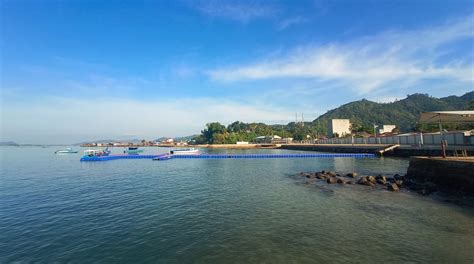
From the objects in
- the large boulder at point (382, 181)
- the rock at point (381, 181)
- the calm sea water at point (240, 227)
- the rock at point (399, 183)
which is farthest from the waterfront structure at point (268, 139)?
the calm sea water at point (240, 227)

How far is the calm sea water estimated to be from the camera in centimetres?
1173

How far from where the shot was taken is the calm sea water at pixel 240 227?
11.7m

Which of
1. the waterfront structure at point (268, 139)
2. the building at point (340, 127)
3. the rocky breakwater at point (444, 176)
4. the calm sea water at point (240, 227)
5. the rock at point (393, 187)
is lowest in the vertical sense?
the calm sea water at point (240, 227)

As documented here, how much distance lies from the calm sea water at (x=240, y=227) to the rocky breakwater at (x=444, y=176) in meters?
3.06

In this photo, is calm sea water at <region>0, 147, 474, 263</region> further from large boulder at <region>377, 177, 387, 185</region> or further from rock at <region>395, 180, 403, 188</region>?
large boulder at <region>377, 177, 387, 185</region>

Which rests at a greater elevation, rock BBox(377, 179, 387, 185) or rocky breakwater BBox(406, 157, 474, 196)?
rocky breakwater BBox(406, 157, 474, 196)

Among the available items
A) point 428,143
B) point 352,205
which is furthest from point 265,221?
point 428,143

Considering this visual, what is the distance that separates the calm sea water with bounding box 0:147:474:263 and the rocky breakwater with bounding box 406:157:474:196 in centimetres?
306

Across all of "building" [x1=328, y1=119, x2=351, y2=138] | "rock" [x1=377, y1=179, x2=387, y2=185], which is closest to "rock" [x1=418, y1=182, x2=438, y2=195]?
"rock" [x1=377, y1=179, x2=387, y2=185]

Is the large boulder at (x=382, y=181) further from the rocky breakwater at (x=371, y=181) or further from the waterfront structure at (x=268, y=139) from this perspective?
the waterfront structure at (x=268, y=139)

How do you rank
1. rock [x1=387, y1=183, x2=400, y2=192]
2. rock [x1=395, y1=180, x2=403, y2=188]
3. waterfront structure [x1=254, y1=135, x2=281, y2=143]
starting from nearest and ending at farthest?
rock [x1=387, y1=183, x2=400, y2=192]
rock [x1=395, y1=180, x2=403, y2=188]
waterfront structure [x1=254, y1=135, x2=281, y2=143]

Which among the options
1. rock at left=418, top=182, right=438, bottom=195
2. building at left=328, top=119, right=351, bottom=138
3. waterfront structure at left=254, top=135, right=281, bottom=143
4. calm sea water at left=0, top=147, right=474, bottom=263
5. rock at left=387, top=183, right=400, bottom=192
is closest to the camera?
calm sea water at left=0, top=147, right=474, bottom=263

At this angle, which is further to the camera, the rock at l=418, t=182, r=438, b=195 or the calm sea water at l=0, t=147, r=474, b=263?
the rock at l=418, t=182, r=438, b=195

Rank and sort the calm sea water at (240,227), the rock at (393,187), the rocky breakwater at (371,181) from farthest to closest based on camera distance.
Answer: the rocky breakwater at (371,181) → the rock at (393,187) → the calm sea water at (240,227)
